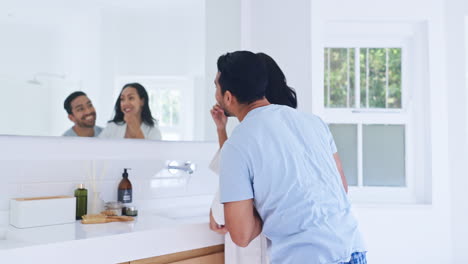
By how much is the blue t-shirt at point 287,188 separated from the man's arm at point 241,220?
27 mm

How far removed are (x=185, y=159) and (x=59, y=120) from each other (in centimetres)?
77

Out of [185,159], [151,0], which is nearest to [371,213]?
[185,159]

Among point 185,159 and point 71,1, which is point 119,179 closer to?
point 185,159

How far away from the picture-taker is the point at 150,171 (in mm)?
2320

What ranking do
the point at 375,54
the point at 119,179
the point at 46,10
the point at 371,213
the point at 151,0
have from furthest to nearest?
the point at 375,54
the point at 371,213
the point at 151,0
the point at 119,179
the point at 46,10

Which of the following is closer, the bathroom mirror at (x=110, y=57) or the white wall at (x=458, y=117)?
the bathroom mirror at (x=110, y=57)

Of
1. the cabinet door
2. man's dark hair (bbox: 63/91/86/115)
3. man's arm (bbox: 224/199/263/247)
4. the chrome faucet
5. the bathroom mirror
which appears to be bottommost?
the cabinet door

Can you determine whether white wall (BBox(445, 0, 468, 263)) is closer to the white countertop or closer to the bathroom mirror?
the bathroom mirror

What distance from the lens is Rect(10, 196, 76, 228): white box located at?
1.70m

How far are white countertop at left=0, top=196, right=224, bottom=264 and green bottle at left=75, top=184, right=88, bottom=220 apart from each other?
3.2 inches

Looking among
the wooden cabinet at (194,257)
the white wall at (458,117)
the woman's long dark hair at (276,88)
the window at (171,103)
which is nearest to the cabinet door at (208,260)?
the wooden cabinet at (194,257)

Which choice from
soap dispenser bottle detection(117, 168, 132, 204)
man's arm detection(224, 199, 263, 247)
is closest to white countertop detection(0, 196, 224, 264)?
soap dispenser bottle detection(117, 168, 132, 204)

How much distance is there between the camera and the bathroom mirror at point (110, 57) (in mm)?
1854

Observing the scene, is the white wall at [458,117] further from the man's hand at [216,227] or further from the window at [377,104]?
the man's hand at [216,227]
